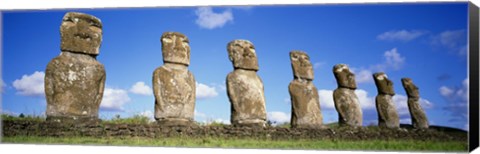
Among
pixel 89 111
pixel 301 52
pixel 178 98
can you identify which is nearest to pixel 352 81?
pixel 301 52

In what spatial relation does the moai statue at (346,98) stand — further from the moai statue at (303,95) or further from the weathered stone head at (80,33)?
the weathered stone head at (80,33)

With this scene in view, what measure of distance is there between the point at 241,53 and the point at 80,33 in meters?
3.46

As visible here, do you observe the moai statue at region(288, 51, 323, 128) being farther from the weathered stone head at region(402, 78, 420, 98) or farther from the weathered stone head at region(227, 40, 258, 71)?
the weathered stone head at region(402, 78, 420, 98)

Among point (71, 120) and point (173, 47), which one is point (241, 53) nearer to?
point (173, 47)

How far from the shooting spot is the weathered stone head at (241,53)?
53.0ft

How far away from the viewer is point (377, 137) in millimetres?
15945

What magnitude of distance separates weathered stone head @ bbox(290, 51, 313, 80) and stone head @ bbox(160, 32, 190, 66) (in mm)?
2735

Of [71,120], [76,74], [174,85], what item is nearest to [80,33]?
[76,74]

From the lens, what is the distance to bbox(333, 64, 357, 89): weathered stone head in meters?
18.4

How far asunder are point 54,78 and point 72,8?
142cm

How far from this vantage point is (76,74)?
1452 cm

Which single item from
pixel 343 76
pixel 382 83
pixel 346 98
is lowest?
pixel 346 98

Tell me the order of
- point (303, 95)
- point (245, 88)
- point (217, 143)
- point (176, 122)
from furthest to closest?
1. point (303, 95)
2. point (245, 88)
3. point (176, 122)
4. point (217, 143)

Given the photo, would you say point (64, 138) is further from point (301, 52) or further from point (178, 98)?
point (301, 52)
